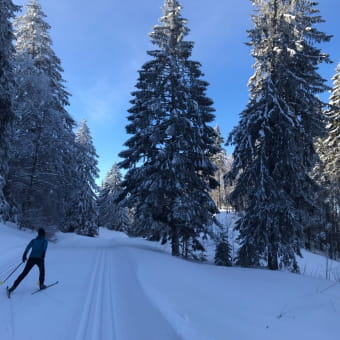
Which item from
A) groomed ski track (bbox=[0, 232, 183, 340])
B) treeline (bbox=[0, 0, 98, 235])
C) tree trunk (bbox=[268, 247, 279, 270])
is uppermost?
treeline (bbox=[0, 0, 98, 235])

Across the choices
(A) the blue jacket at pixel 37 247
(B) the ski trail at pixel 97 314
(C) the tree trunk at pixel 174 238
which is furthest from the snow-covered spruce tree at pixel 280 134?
(A) the blue jacket at pixel 37 247

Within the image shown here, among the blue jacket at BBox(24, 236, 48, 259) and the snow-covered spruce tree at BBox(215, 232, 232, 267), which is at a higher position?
the blue jacket at BBox(24, 236, 48, 259)

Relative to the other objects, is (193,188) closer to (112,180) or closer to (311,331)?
(311,331)

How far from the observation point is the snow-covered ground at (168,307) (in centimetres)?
411

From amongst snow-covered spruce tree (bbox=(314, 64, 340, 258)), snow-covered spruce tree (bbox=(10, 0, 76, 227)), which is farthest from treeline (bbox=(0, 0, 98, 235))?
snow-covered spruce tree (bbox=(314, 64, 340, 258))

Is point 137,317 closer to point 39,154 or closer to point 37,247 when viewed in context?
point 37,247

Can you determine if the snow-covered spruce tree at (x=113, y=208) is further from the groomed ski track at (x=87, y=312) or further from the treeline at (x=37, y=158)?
the groomed ski track at (x=87, y=312)

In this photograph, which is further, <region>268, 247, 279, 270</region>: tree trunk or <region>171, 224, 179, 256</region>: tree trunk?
<region>171, 224, 179, 256</region>: tree trunk

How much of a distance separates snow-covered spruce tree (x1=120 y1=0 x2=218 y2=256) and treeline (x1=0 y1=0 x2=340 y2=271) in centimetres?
7

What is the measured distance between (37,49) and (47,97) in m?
6.21

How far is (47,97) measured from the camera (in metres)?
18.4

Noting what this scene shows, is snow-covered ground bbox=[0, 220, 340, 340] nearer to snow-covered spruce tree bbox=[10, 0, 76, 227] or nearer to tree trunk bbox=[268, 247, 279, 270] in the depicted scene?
tree trunk bbox=[268, 247, 279, 270]

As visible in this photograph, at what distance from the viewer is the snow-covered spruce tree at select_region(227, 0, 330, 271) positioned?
11398 mm

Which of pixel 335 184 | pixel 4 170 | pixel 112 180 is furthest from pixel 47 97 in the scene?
pixel 112 180
